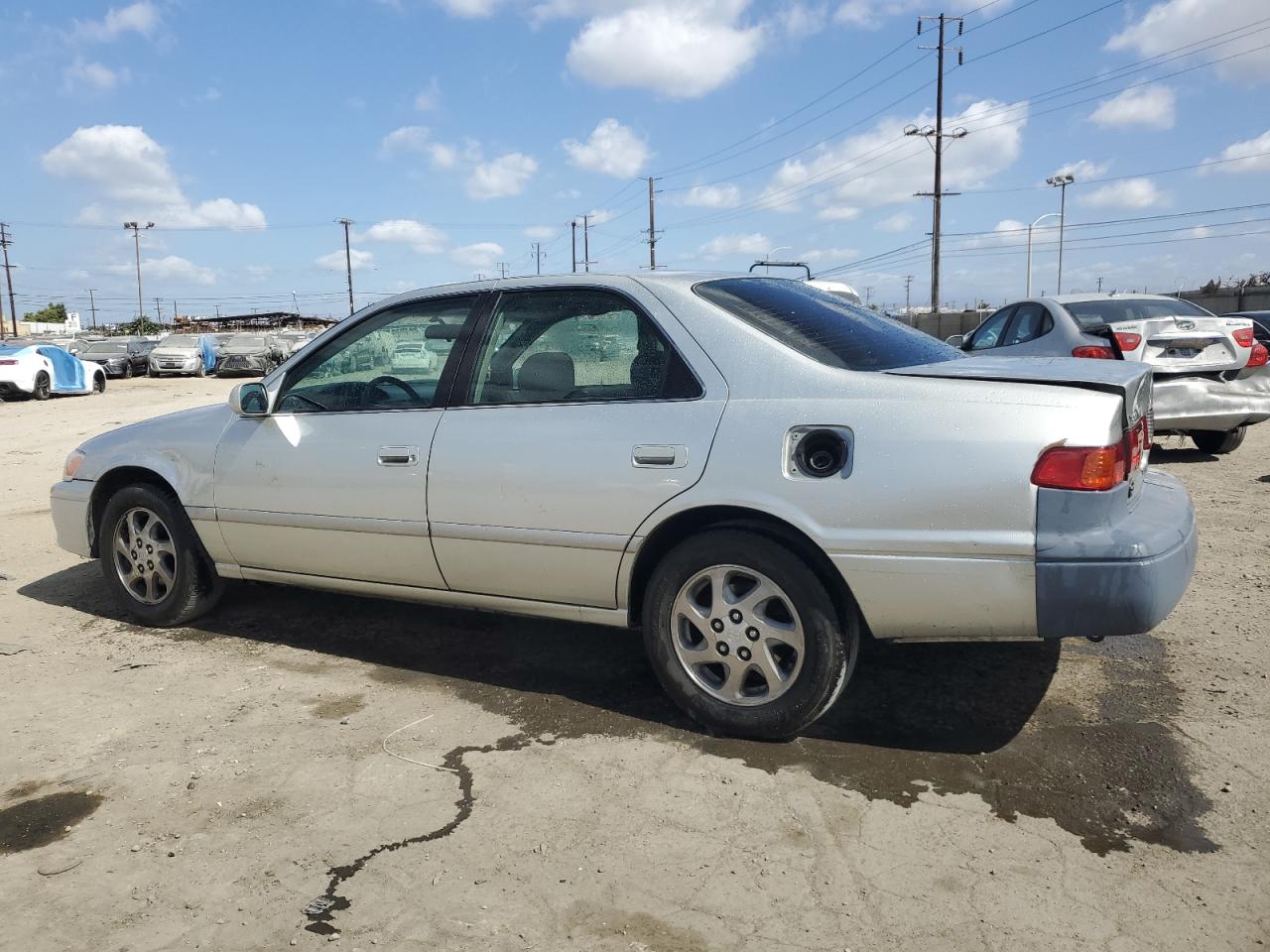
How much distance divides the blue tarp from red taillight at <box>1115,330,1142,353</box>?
23134mm

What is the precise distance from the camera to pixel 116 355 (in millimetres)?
34406

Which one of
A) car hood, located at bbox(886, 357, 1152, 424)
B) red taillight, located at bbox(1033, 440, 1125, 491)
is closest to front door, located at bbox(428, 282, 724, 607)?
car hood, located at bbox(886, 357, 1152, 424)

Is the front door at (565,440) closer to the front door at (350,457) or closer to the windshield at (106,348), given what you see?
the front door at (350,457)

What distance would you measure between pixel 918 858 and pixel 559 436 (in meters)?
1.82

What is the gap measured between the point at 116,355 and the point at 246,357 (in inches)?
195

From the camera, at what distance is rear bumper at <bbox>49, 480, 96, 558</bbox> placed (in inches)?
193

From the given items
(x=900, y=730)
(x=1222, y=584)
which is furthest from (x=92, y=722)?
→ (x=1222, y=584)

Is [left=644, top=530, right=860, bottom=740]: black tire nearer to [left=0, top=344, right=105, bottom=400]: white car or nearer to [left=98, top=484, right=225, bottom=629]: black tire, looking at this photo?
[left=98, top=484, right=225, bottom=629]: black tire

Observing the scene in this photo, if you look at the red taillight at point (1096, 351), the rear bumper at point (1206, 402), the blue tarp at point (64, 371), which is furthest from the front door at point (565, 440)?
the blue tarp at point (64, 371)

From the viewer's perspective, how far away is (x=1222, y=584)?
16.2ft

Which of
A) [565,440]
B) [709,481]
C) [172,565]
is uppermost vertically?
[565,440]

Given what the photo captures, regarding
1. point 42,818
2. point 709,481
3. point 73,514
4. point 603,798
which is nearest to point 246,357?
point 73,514

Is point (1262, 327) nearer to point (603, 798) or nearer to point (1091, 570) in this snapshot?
point (1091, 570)

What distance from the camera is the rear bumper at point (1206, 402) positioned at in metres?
8.34
